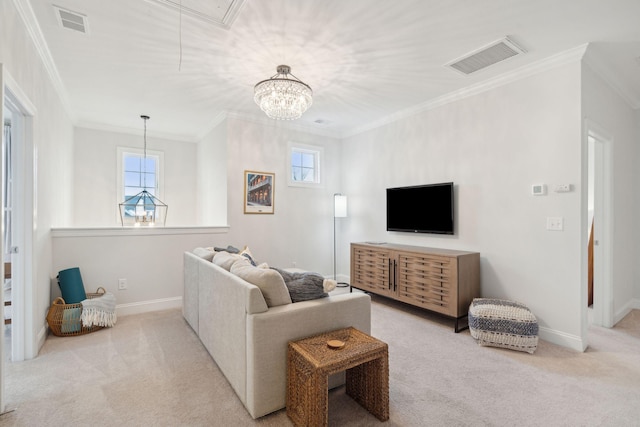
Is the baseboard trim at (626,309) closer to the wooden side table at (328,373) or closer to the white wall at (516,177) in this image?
the white wall at (516,177)

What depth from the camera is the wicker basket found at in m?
3.01

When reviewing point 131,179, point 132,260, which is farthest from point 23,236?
point 131,179

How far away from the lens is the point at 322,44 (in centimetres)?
270

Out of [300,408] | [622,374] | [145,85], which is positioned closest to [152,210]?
[145,85]

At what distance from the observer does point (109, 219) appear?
537 cm

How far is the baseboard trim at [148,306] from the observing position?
12.3ft

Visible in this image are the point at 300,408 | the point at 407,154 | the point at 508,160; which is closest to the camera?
the point at 300,408

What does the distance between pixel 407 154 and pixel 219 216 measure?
2933 mm

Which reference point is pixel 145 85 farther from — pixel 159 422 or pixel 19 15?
pixel 159 422

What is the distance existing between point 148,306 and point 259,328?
2755 mm

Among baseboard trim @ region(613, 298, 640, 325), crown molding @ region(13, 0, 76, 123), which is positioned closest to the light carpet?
baseboard trim @ region(613, 298, 640, 325)

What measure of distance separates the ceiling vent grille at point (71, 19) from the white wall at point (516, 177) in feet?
12.0

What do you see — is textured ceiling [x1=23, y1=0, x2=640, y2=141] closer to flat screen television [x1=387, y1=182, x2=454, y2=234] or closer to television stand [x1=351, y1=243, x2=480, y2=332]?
flat screen television [x1=387, y1=182, x2=454, y2=234]

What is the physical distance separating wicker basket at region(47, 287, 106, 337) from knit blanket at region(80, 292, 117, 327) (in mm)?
48
